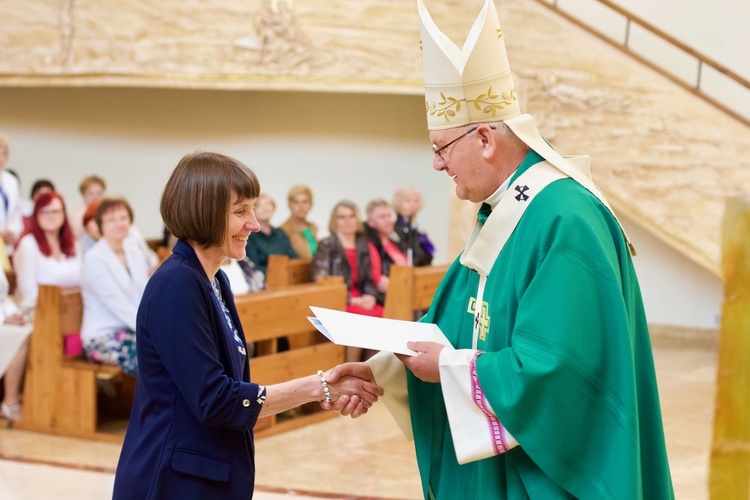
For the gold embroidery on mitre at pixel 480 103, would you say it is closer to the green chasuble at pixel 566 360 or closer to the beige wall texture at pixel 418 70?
the green chasuble at pixel 566 360

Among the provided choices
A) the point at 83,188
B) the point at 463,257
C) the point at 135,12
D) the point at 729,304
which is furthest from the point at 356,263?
the point at 729,304

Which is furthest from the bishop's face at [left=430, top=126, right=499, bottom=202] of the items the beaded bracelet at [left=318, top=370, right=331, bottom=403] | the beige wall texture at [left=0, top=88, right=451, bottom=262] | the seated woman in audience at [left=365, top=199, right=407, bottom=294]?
the beige wall texture at [left=0, top=88, right=451, bottom=262]

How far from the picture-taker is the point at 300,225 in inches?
328

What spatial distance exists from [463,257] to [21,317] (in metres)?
4.12

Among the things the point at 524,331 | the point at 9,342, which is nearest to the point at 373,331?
the point at 524,331

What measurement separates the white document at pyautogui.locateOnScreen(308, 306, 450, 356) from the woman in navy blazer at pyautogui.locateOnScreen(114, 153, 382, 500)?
0.79 ft

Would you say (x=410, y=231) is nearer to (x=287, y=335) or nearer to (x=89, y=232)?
(x=287, y=335)

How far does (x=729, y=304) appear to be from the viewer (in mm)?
1831

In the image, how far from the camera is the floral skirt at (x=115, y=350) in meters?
5.46

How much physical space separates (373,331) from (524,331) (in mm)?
447

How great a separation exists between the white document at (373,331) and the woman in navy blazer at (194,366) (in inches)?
9.5

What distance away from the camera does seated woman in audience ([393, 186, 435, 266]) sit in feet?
25.2

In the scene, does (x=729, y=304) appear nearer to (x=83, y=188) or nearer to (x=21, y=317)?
(x=21, y=317)

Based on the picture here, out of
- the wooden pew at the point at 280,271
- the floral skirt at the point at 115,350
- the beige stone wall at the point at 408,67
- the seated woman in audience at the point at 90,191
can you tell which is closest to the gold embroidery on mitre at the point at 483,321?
the floral skirt at the point at 115,350
